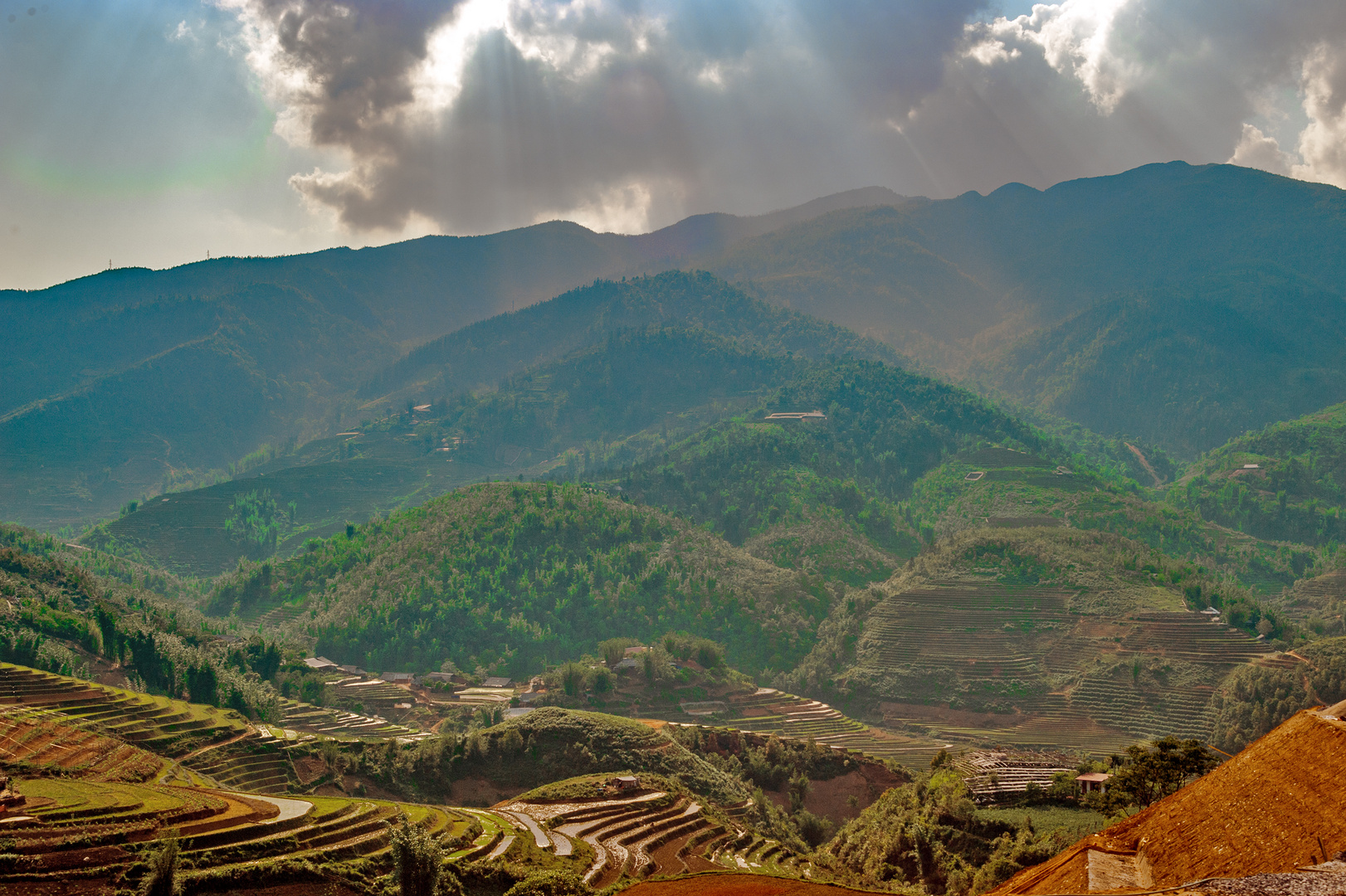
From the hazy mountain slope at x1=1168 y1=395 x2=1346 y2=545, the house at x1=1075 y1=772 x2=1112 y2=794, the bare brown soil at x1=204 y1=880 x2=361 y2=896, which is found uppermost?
the hazy mountain slope at x1=1168 y1=395 x2=1346 y2=545

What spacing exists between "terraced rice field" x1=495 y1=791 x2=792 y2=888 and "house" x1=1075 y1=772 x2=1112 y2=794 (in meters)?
14.0

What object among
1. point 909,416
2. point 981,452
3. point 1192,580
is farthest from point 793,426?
point 1192,580

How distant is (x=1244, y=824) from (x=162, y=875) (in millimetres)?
25789

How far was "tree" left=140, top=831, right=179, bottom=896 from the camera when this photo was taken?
2665cm

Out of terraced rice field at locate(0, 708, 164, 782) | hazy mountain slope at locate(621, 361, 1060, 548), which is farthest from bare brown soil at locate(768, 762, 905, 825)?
hazy mountain slope at locate(621, 361, 1060, 548)

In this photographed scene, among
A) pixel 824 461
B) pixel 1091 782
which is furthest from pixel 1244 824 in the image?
pixel 824 461

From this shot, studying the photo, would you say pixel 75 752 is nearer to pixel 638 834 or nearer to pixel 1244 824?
pixel 638 834

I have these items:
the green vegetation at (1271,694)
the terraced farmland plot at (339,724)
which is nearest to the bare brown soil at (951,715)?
the green vegetation at (1271,694)

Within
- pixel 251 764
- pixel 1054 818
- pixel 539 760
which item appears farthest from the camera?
pixel 539 760

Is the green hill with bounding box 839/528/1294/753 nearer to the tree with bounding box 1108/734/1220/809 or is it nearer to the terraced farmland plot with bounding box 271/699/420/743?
the tree with bounding box 1108/734/1220/809

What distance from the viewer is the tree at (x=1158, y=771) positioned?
3869cm

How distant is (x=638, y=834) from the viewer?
143 ft

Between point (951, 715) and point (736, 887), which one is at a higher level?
point (736, 887)

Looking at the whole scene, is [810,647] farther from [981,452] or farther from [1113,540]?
[981,452]
